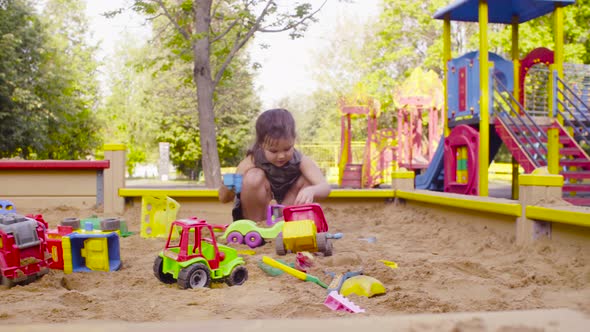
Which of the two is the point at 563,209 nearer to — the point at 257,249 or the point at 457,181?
the point at 257,249

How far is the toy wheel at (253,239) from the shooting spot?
12.9 ft

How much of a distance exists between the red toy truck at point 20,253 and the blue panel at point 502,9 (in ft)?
21.2

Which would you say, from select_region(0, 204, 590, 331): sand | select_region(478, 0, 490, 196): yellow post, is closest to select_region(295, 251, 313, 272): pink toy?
select_region(0, 204, 590, 331): sand

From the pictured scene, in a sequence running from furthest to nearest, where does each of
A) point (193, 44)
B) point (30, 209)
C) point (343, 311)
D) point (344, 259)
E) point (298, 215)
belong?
point (193, 44) < point (30, 209) < point (298, 215) < point (344, 259) < point (343, 311)

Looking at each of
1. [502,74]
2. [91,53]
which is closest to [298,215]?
[502,74]

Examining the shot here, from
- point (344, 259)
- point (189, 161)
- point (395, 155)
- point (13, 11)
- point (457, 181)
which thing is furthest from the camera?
point (189, 161)

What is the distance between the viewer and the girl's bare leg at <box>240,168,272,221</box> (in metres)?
4.32

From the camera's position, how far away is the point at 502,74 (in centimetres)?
779

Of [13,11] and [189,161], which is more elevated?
[13,11]

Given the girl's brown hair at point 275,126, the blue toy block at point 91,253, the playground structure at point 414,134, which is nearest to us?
the blue toy block at point 91,253

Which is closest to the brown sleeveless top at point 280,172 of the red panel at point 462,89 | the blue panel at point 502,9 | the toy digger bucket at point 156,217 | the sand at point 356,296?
the sand at point 356,296

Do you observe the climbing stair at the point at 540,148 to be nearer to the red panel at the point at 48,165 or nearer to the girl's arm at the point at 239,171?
the girl's arm at the point at 239,171

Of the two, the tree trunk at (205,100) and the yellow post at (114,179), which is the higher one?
the tree trunk at (205,100)

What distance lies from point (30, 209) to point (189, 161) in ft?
66.3
